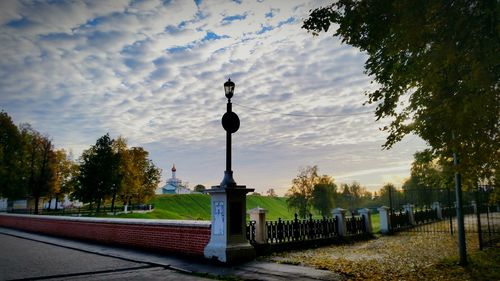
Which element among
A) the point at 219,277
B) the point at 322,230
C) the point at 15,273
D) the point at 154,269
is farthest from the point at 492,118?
the point at 15,273

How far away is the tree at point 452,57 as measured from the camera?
6.03m

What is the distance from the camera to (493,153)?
6.97 metres

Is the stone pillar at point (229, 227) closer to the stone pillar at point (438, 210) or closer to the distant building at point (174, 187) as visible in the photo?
the stone pillar at point (438, 210)

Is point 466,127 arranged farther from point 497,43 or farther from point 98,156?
point 98,156

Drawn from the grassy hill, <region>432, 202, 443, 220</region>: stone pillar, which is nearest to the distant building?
the grassy hill

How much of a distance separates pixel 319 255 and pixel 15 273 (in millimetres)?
8709

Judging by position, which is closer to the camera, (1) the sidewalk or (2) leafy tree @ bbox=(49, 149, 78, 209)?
(1) the sidewalk

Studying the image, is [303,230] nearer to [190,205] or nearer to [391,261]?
[391,261]

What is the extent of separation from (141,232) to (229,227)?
5.01m

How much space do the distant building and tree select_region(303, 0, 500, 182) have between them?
5891 inches

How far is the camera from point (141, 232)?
13758 mm

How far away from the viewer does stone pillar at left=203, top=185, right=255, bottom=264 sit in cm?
1020

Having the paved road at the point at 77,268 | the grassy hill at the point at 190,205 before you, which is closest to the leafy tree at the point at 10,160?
the grassy hill at the point at 190,205

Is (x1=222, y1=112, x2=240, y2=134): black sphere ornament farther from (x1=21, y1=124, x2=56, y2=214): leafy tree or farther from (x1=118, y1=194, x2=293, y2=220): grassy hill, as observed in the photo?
(x1=118, y1=194, x2=293, y2=220): grassy hill
